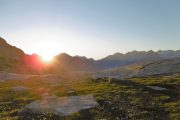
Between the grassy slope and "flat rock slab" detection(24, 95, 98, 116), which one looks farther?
"flat rock slab" detection(24, 95, 98, 116)

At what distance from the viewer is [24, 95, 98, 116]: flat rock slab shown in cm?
4719

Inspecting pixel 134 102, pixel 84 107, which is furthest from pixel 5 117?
pixel 134 102

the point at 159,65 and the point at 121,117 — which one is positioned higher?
the point at 159,65

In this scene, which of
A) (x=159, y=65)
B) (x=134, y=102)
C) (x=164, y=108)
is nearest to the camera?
(x=164, y=108)

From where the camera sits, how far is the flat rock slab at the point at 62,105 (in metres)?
47.2

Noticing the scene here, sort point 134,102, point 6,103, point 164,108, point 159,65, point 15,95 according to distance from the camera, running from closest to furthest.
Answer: point 164,108 → point 134,102 → point 6,103 → point 15,95 → point 159,65

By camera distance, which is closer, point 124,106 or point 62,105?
point 124,106

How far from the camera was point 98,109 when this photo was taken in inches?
1884

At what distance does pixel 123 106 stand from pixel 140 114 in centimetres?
541

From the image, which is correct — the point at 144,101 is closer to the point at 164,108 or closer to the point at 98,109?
the point at 164,108

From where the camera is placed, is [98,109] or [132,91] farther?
[132,91]

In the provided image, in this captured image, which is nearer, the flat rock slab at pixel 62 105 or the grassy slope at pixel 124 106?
the grassy slope at pixel 124 106

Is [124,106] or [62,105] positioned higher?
[62,105]

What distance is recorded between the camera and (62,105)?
164ft
